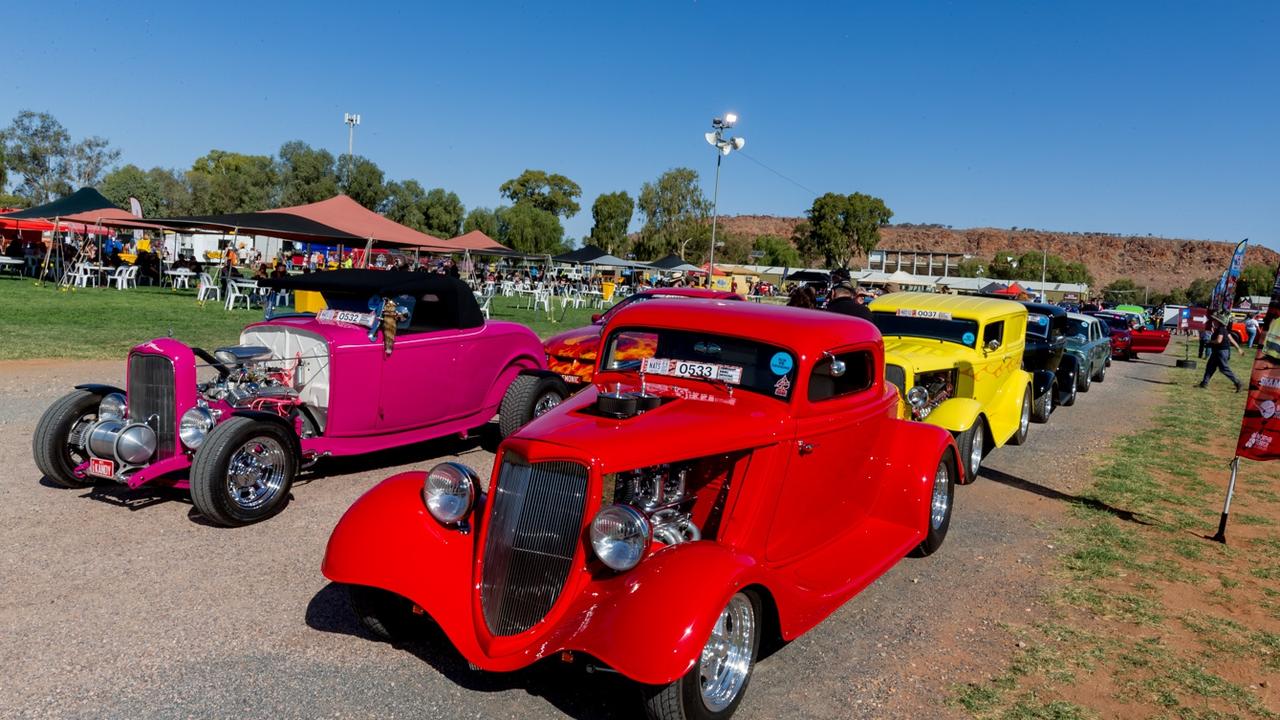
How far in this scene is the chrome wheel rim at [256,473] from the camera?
5.80 meters

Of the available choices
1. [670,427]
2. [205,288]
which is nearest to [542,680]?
[670,427]

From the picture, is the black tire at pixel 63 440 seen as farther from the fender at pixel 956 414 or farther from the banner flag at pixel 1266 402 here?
the banner flag at pixel 1266 402

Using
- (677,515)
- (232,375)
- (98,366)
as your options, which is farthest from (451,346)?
(98,366)

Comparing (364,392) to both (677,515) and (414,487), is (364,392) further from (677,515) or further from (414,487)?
(677,515)

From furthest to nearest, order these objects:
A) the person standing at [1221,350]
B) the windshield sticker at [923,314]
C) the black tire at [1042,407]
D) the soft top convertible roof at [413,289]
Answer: the person standing at [1221,350]
the black tire at [1042,407]
the windshield sticker at [923,314]
the soft top convertible roof at [413,289]

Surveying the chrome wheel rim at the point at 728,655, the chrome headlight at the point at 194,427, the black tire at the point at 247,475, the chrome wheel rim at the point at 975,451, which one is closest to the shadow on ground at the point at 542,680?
the chrome wheel rim at the point at 728,655

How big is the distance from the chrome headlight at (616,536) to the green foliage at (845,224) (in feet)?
258

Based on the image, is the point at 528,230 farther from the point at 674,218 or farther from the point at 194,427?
the point at 194,427

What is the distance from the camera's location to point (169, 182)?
216 ft

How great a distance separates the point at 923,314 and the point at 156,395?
7.57 metres

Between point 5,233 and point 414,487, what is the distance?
160 feet

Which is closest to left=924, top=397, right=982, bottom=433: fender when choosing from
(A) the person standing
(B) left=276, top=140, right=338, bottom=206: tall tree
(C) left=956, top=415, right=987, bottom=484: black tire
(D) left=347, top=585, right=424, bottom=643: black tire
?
(C) left=956, top=415, right=987, bottom=484: black tire

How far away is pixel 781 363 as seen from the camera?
462 cm

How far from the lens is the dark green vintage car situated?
1616 cm
